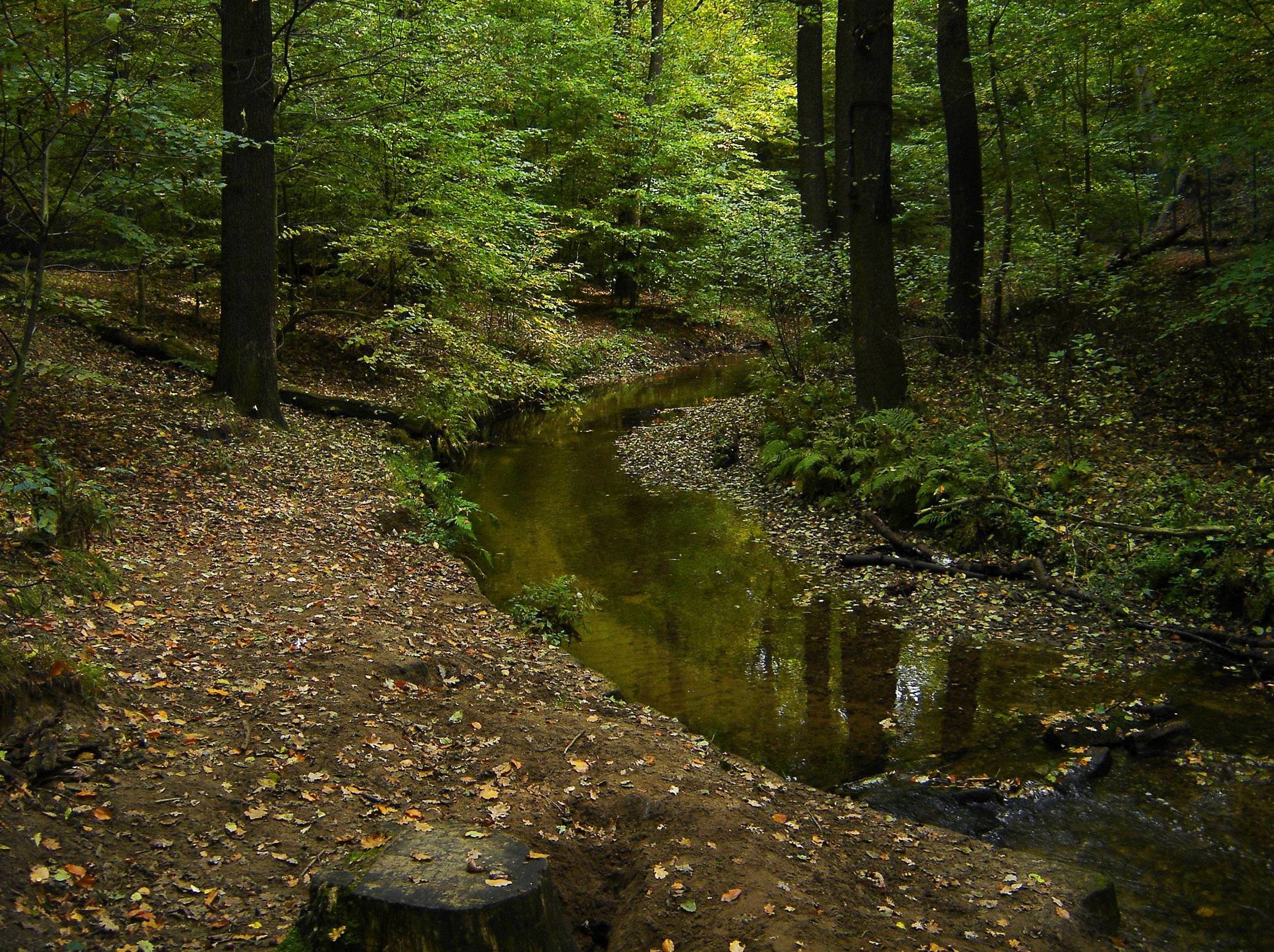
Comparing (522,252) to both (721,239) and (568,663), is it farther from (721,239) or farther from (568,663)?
(568,663)

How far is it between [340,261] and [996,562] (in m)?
10.5

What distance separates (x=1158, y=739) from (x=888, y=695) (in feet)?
5.96

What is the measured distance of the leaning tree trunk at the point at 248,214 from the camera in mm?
9945

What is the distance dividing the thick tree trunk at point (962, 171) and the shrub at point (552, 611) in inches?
301

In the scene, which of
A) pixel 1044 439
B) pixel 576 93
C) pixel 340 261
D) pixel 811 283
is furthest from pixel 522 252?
pixel 576 93

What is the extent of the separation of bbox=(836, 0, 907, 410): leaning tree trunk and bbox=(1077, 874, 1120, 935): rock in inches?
310

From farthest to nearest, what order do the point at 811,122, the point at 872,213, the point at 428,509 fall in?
the point at 811,122, the point at 872,213, the point at 428,509

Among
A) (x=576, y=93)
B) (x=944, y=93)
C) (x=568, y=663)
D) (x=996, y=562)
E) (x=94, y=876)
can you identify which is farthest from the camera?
(x=576, y=93)

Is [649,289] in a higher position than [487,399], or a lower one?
higher

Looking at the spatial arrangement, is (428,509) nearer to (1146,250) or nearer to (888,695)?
(888,695)

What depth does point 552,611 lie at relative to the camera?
26.2 ft

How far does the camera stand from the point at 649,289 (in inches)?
1142

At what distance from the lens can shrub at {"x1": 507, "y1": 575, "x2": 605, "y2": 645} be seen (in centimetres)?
772

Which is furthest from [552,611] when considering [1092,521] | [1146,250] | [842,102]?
[842,102]
